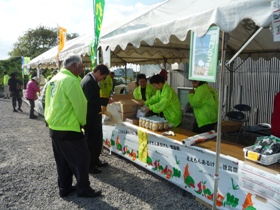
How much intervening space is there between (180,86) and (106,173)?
819cm

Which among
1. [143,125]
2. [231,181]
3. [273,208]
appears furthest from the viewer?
[143,125]

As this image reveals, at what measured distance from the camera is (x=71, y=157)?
3.15 meters

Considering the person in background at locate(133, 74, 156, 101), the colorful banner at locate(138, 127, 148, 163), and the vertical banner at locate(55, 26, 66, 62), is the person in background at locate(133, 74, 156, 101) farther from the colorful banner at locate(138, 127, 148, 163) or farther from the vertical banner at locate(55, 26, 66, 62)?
the vertical banner at locate(55, 26, 66, 62)

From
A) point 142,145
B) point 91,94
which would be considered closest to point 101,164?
point 142,145

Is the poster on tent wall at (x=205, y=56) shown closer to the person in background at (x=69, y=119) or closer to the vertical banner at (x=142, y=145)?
the person in background at (x=69, y=119)

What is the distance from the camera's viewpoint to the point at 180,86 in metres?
11.7

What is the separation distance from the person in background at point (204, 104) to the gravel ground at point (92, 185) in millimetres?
1065

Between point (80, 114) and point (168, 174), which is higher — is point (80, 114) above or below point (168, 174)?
above

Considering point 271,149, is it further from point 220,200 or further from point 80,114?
point 80,114

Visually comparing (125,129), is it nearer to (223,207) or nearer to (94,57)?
(94,57)

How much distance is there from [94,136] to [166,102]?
1.32m

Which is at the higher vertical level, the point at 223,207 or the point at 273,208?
the point at 273,208

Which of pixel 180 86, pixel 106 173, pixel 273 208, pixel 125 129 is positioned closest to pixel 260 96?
pixel 180 86

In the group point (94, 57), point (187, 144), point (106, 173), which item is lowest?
point (106, 173)
